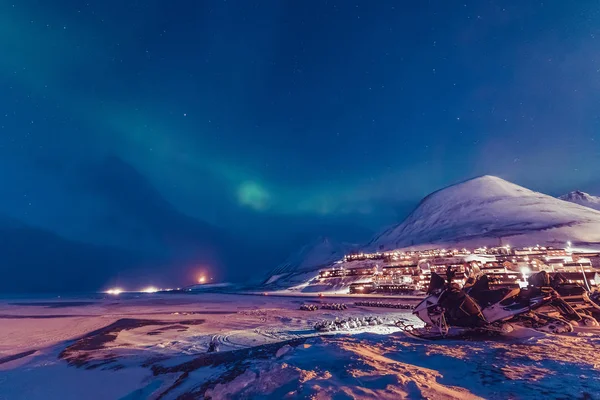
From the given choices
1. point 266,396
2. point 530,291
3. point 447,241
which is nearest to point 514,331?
point 530,291

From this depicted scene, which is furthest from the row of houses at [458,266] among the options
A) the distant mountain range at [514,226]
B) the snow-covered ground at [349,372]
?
the snow-covered ground at [349,372]

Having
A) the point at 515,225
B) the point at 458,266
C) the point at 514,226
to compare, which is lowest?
the point at 458,266

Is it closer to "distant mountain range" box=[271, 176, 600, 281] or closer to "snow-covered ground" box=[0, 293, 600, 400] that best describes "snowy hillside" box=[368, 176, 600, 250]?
"distant mountain range" box=[271, 176, 600, 281]

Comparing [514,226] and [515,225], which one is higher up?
[515,225]

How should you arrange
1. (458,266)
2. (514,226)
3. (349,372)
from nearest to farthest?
(349,372)
(458,266)
(514,226)

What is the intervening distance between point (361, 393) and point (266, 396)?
174 cm

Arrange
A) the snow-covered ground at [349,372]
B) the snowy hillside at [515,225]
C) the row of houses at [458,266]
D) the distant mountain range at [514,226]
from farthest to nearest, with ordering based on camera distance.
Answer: the snowy hillside at [515,225], the distant mountain range at [514,226], the row of houses at [458,266], the snow-covered ground at [349,372]

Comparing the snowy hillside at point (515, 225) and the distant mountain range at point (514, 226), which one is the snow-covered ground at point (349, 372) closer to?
the distant mountain range at point (514, 226)

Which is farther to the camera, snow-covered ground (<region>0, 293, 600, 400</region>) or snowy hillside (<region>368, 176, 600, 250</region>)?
snowy hillside (<region>368, 176, 600, 250</region>)

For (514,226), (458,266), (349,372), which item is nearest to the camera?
(349,372)

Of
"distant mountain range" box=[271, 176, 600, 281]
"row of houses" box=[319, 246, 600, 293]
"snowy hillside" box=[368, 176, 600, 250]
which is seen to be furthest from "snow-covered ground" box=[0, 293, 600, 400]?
"snowy hillside" box=[368, 176, 600, 250]

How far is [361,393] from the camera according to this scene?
4.96m

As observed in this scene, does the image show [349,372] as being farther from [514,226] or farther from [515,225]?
[515,225]

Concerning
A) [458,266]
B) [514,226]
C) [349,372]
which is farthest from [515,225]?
[349,372]
